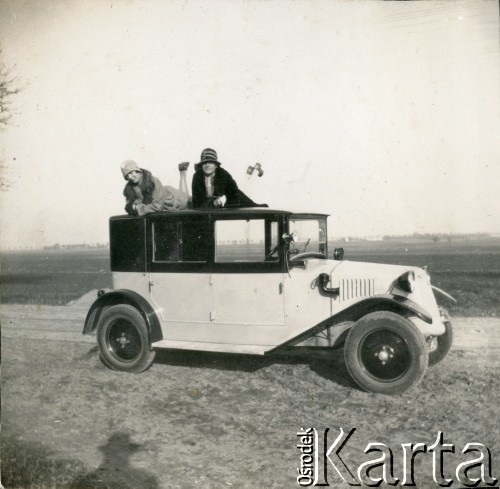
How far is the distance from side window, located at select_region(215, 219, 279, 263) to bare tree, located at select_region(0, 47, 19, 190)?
2.22 m

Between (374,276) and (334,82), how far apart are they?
1819mm

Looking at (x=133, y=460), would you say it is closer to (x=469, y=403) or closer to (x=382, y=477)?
(x=382, y=477)

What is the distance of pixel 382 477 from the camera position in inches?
116

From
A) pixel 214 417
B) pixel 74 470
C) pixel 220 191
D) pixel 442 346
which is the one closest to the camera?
pixel 74 470

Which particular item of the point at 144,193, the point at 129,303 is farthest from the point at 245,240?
the point at 129,303

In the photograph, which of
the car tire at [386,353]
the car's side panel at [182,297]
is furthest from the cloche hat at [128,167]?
the car tire at [386,353]

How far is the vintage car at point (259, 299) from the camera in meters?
3.90

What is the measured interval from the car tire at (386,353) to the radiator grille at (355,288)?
0.26 m

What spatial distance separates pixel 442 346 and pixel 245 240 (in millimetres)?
2291

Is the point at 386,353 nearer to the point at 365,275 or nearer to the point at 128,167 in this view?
the point at 365,275

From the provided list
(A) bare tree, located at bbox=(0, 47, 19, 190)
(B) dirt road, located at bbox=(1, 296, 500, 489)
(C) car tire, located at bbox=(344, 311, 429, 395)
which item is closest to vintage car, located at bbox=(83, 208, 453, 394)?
(C) car tire, located at bbox=(344, 311, 429, 395)

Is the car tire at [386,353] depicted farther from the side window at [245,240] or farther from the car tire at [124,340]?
the car tire at [124,340]

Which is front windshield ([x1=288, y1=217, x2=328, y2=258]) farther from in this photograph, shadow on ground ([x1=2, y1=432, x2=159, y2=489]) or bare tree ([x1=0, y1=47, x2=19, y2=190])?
bare tree ([x1=0, y1=47, x2=19, y2=190])

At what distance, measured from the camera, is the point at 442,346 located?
4.52 m
